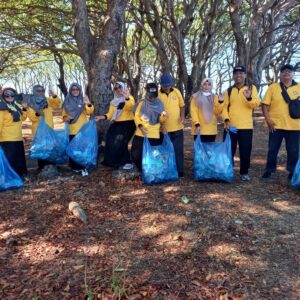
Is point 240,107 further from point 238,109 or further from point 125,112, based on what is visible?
point 125,112

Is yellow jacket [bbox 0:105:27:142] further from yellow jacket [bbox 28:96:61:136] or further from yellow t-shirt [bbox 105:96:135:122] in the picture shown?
yellow t-shirt [bbox 105:96:135:122]

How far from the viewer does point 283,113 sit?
5082 millimetres

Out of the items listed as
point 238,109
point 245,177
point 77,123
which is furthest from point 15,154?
point 245,177

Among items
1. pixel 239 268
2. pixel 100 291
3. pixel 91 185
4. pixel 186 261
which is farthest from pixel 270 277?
pixel 91 185

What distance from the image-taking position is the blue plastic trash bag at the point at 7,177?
16.3ft

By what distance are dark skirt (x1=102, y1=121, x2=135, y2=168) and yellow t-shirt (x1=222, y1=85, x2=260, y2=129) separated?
150 cm

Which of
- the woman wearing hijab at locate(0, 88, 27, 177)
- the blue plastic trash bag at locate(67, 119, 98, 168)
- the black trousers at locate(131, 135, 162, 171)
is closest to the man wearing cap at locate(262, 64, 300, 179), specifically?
the black trousers at locate(131, 135, 162, 171)

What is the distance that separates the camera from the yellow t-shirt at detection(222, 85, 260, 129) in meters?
5.07

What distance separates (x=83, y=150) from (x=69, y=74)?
35.3 metres

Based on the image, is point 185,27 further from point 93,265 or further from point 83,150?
point 93,265

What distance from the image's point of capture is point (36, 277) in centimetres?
306

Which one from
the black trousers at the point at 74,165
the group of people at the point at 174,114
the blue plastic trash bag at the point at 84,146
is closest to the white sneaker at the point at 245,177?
the group of people at the point at 174,114

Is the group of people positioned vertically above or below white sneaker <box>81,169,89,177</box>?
above

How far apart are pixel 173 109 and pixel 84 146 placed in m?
1.49
